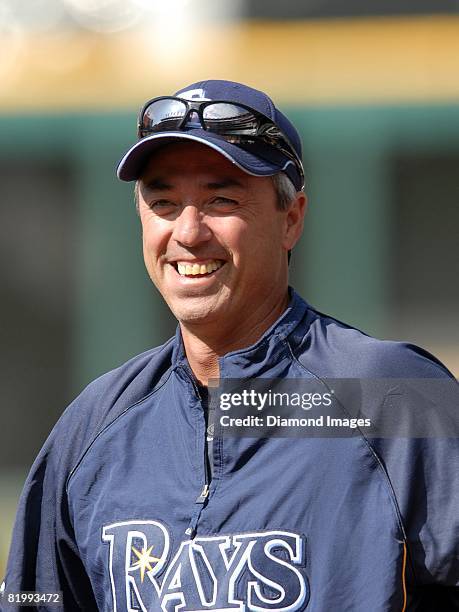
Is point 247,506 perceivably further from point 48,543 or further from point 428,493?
point 48,543

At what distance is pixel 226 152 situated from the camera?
67.6 inches

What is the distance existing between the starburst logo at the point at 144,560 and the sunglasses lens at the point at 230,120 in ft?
2.26

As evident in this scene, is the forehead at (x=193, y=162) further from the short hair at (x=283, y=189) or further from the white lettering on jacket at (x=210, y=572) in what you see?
the white lettering on jacket at (x=210, y=572)

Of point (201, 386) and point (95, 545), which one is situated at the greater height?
point (201, 386)

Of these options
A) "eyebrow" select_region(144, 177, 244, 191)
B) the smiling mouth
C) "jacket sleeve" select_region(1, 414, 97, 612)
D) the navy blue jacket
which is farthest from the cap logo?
"jacket sleeve" select_region(1, 414, 97, 612)

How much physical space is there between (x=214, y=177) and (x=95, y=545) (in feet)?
2.09

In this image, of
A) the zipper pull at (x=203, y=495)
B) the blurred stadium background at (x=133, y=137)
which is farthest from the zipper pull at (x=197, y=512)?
the blurred stadium background at (x=133, y=137)

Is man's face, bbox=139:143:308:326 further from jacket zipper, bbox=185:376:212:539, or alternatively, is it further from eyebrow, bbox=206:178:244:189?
jacket zipper, bbox=185:376:212:539

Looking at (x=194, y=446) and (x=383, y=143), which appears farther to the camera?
(x=383, y=143)

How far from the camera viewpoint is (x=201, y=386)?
5.90ft

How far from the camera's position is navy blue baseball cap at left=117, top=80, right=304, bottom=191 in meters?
1.73

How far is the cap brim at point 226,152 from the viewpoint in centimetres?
172

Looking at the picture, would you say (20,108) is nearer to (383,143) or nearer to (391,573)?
(383,143)

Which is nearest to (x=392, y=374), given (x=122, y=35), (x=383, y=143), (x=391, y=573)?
(x=391, y=573)
